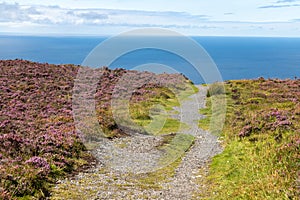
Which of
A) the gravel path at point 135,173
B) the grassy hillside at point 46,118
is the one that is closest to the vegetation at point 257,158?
the gravel path at point 135,173

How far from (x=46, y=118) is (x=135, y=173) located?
445 inches

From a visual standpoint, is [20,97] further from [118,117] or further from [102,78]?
[102,78]

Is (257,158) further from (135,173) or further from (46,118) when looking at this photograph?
(46,118)

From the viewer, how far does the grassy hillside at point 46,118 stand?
46.1 ft

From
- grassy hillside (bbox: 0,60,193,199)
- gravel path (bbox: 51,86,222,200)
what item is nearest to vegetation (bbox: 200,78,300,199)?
gravel path (bbox: 51,86,222,200)

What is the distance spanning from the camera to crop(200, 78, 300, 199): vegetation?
12070 millimetres

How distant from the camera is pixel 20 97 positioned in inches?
1179

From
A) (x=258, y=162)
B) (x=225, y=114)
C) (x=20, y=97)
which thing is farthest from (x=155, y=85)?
(x=258, y=162)

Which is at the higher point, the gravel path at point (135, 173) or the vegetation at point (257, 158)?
the vegetation at point (257, 158)

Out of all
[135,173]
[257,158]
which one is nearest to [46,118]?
[135,173]

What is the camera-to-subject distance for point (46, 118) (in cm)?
2469

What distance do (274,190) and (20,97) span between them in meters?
25.4

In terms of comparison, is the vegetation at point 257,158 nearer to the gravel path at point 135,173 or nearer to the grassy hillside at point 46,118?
the gravel path at point 135,173

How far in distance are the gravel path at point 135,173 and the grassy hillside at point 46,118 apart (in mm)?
1033
